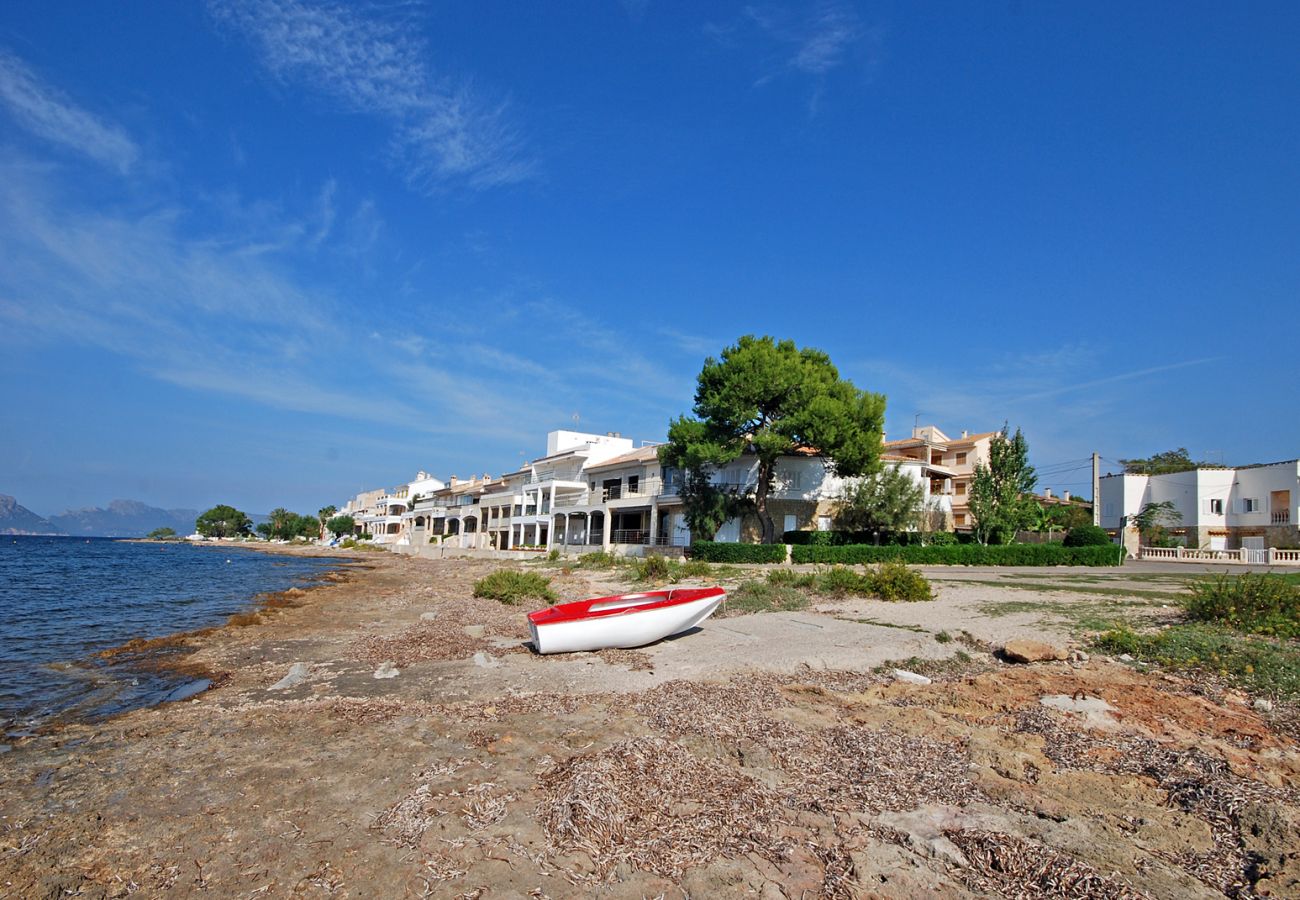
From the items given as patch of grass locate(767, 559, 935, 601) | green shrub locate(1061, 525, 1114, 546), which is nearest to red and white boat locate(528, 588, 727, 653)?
patch of grass locate(767, 559, 935, 601)

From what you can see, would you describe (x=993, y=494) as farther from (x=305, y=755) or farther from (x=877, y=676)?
(x=305, y=755)

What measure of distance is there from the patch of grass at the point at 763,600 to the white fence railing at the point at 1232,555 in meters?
36.3

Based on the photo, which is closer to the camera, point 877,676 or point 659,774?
point 659,774

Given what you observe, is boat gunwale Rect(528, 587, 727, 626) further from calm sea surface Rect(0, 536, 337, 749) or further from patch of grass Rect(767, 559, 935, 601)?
patch of grass Rect(767, 559, 935, 601)

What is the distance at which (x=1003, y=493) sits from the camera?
138 ft

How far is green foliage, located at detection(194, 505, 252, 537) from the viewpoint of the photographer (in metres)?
130

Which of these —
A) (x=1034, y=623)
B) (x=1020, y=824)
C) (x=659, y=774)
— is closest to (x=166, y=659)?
(x=659, y=774)

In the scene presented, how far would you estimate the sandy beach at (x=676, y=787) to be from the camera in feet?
15.1

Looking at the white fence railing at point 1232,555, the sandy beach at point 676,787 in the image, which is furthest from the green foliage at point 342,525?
the sandy beach at point 676,787

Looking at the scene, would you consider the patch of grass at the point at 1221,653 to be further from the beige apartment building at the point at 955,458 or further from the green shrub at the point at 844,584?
the beige apartment building at the point at 955,458

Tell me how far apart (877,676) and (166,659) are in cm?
1248

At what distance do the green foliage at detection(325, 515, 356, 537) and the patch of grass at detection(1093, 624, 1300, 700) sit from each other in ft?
385

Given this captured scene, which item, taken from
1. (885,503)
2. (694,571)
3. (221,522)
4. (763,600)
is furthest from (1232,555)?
(221,522)

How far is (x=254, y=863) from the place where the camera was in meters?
4.87
